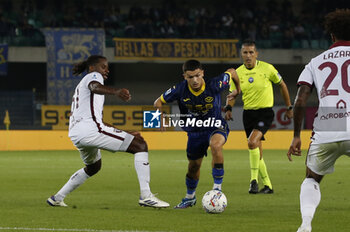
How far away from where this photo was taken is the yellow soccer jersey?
37.9ft

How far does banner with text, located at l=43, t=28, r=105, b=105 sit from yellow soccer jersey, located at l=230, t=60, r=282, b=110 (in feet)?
57.0

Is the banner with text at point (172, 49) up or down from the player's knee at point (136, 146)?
up

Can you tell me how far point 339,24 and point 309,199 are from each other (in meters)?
1.41

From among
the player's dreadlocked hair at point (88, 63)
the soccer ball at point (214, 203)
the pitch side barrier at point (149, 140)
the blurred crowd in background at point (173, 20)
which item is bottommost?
the pitch side barrier at point (149, 140)

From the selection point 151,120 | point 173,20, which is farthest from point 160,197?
point 173,20

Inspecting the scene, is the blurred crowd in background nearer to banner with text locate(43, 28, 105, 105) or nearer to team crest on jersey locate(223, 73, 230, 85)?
banner with text locate(43, 28, 105, 105)

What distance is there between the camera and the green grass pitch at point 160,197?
7.35 metres

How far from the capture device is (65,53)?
29391 millimetres

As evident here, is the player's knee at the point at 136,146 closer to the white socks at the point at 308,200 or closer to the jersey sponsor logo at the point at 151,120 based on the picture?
the white socks at the point at 308,200

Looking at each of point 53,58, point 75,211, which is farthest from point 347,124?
point 53,58

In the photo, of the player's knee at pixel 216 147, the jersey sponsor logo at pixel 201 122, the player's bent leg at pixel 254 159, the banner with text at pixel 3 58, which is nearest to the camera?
the player's knee at pixel 216 147

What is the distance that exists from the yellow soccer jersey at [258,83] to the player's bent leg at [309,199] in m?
5.52

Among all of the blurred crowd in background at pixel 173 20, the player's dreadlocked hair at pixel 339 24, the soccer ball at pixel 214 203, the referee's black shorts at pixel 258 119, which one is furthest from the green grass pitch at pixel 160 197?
the blurred crowd in background at pixel 173 20

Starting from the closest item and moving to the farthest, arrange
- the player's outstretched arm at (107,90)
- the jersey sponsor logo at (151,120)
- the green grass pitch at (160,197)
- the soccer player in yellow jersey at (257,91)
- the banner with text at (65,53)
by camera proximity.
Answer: the green grass pitch at (160,197) < the player's outstretched arm at (107,90) < the soccer player in yellow jersey at (257,91) < the jersey sponsor logo at (151,120) < the banner with text at (65,53)
